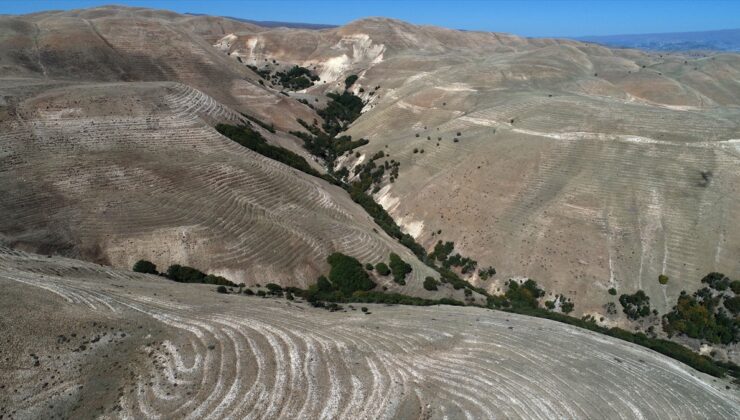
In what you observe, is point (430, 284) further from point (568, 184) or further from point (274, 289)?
point (568, 184)

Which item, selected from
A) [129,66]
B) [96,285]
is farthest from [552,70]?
[96,285]

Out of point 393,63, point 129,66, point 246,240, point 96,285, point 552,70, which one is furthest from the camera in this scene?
point 393,63

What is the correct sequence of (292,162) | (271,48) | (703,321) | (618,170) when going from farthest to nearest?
1. (271,48)
2. (292,162)
3. (618,170)
4. (703,321)

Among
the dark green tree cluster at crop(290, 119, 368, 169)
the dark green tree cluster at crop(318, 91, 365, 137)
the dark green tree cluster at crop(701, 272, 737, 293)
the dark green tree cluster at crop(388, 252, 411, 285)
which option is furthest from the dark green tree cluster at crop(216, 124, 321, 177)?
the dark green tree cluster at crop(701, 272, 737, 293)

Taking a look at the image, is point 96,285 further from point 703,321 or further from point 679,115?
point 679,115

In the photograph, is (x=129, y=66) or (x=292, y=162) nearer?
(x=292, y=162)

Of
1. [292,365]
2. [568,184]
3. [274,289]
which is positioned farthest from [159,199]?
[568,184]

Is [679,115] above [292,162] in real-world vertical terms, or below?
above

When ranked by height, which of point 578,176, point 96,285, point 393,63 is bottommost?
point 96,285
